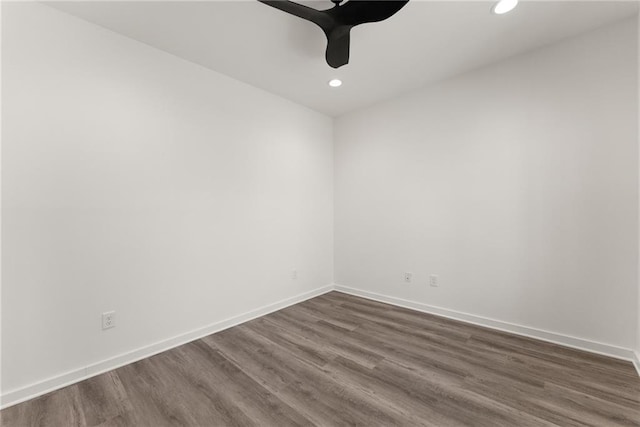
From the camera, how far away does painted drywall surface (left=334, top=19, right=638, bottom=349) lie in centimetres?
209

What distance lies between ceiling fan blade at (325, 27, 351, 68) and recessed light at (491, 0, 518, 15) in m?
1.03

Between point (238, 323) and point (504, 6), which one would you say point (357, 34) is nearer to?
point (504, 6)

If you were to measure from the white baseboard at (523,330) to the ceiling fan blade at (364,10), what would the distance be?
2.79m

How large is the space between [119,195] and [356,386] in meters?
2.24

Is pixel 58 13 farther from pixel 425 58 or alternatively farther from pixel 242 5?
pixel 425 58

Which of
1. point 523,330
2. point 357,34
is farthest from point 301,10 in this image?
point 523,330

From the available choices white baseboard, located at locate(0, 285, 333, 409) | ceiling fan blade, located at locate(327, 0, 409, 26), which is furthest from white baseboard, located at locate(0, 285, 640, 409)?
ceiling fan blade, located at locate(327, 0, 409, 26)

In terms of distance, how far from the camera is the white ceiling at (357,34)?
189 cm

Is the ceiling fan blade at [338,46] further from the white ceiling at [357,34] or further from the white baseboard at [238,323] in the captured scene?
the white baseboard at [238,323]

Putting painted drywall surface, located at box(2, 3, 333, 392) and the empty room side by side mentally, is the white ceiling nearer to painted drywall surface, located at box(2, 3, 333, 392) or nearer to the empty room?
the empty room

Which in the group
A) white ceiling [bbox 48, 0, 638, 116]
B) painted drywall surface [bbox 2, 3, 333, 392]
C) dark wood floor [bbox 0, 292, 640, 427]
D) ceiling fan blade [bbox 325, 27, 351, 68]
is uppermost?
white ceiling [bbox 48, 0, 638, 116]

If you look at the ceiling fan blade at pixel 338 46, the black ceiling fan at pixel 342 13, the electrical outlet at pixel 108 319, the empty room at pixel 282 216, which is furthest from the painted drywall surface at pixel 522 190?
the electrical outlet at pixel 108 319

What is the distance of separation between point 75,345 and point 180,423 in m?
1.05

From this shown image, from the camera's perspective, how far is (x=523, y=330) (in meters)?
2.47
